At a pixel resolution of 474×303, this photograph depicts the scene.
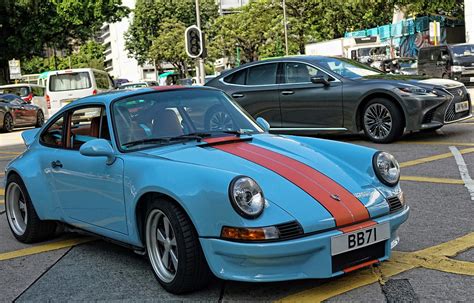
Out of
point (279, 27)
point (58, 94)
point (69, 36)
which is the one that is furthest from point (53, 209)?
point (279, 27)

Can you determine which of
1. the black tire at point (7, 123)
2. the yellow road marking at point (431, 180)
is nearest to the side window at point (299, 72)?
the yellow road marking at point (431, 180)

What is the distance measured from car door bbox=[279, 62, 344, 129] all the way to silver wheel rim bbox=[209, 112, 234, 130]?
Result: 5247 millimetres

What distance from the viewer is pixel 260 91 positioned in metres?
10.6

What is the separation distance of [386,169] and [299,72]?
6.41m

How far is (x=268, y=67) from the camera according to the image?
10.6m

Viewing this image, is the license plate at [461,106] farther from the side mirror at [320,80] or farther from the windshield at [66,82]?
the windshield at [66,82]

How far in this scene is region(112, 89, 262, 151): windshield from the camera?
4.31 m

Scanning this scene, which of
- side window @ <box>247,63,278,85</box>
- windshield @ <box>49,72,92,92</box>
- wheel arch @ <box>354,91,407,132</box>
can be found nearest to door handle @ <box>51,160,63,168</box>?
wheel arch @ <box>354,91,407,132</box>

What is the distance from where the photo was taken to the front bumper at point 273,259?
3250mm

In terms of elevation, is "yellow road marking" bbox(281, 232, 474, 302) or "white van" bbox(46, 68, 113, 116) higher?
"white van" bbox(46, 68, 113, 116)

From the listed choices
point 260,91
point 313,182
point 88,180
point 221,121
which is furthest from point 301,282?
point 260,91

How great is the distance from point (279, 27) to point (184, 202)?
49236 mm

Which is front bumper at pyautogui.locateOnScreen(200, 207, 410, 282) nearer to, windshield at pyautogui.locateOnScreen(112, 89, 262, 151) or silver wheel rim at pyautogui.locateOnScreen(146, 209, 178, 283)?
silver wheel rim at pyautogui.locateOnScreen(146, 209, 178, 283)

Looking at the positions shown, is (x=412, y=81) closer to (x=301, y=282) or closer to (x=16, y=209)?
(x=16, y=209)
